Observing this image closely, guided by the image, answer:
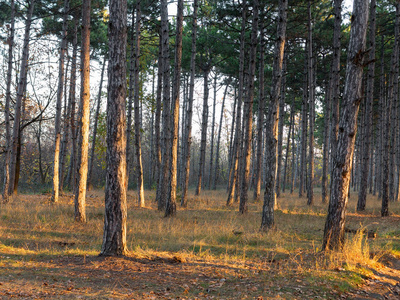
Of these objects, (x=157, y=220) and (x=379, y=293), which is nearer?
(x=379, y=293)

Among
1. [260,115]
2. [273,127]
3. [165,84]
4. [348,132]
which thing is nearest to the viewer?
[348,132]

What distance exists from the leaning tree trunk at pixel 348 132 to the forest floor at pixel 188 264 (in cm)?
46

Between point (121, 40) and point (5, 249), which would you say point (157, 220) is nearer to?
point (5, 249)

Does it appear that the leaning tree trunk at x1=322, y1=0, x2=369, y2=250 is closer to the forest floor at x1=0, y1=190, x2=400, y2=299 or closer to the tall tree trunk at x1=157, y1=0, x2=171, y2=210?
the forest floor at x1=0, y1=190, x2=400, y2=299

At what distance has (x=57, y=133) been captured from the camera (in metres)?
14.7

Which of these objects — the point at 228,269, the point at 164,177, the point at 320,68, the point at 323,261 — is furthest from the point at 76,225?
the point at 320,68

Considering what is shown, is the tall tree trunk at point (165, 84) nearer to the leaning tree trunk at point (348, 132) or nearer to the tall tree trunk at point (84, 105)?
the tall tree trunk at point (84, 105)

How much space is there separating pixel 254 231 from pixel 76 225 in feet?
19.2

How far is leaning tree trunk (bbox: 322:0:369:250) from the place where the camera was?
734 cm

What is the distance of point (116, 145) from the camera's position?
6.54 m

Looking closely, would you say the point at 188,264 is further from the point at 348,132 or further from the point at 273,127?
the point at 273,127

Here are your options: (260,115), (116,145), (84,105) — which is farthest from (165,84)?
(116,145)

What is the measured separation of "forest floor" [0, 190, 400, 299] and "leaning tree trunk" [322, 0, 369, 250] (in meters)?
0.46

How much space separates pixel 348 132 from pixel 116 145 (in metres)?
5.20
